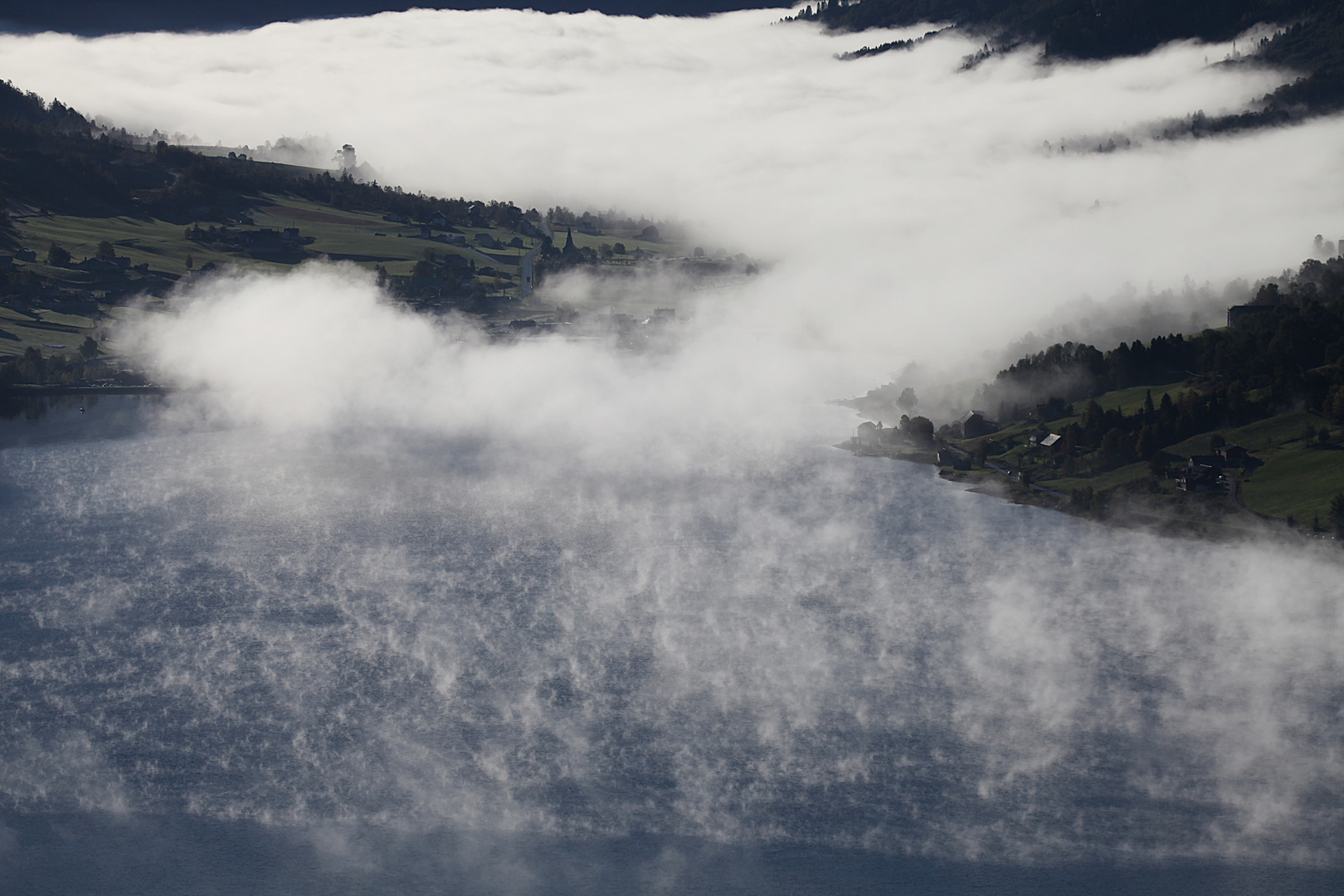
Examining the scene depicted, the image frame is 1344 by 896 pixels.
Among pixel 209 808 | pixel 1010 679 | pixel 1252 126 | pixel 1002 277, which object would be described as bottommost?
pixel 209 808

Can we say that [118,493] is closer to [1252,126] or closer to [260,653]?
[260,653]

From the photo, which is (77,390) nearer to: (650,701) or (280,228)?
(280,228)

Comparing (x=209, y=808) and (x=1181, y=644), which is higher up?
(x=1181, y=644)

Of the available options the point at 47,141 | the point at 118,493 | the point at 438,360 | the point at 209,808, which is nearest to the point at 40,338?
the point at 438,360

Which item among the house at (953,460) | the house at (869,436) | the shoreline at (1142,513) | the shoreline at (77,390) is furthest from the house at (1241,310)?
the shoreline at (77,390)

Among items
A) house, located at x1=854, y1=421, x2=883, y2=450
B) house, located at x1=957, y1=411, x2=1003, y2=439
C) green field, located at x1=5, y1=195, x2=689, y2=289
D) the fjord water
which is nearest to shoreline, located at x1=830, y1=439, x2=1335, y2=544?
the fjord water

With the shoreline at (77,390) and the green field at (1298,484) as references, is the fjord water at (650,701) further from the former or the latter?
the shoreline at (77,390)
